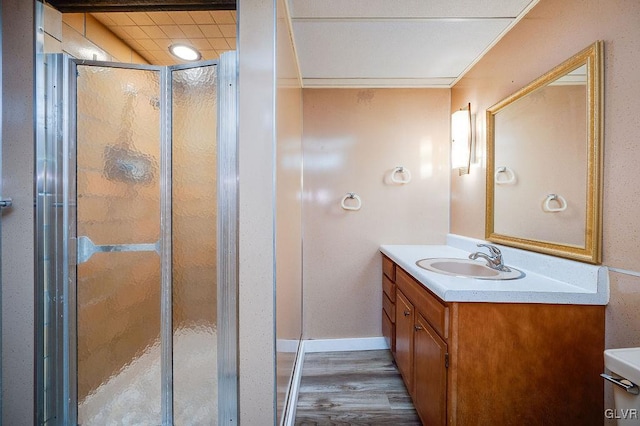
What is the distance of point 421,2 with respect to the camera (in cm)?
140

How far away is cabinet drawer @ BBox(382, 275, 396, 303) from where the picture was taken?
1.99 meters

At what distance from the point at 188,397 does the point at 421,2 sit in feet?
7.91

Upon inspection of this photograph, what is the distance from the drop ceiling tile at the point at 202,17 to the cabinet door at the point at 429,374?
1.98 meters

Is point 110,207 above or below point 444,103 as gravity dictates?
below

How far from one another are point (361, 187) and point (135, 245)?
172 centimetres

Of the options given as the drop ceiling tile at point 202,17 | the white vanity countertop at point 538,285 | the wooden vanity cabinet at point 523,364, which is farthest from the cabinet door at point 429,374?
the drop ceiling tile at point 202,17

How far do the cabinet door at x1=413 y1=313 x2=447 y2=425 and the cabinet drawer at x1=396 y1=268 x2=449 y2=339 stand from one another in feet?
0.15

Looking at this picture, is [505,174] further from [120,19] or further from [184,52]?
[120,19]

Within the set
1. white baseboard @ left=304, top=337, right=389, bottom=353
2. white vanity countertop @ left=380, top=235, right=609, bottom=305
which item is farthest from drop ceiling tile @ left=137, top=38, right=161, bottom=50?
white baseboard @ left=304, top=337, right=389, bottom=353

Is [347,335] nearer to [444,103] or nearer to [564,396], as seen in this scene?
[564,396]

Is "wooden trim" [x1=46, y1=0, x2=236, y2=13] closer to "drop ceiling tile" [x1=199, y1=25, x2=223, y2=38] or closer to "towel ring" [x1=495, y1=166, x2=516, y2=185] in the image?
"drop ceiling tile" [x1=199, y1=25, x2=223, y2=38]

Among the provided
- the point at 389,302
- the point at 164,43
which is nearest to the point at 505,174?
the point at 389,302

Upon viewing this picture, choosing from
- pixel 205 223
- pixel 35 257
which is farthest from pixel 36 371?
pixel 205 223

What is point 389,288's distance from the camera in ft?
6.80
